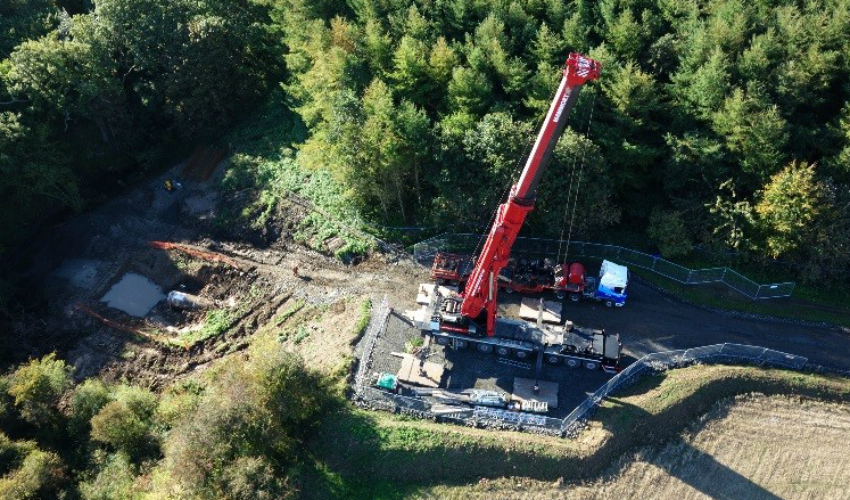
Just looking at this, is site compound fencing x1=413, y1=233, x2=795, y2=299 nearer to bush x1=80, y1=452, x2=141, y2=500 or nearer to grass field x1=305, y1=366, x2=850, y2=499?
grass field x1=305, y1=366, x2=850, y2=499

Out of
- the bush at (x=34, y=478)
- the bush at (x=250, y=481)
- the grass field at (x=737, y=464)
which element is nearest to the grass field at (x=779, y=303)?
the grass field at (x=737, y=464)

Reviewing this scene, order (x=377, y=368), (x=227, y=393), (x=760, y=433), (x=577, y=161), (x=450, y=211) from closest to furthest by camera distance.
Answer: (x=227, y=393) → (x=760, y=433) → (x=377, y=368) → (x=577, y=161) → (x=450, y=211)

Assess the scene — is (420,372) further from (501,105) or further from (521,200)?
(501,105)

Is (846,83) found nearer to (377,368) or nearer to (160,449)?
(377,368)

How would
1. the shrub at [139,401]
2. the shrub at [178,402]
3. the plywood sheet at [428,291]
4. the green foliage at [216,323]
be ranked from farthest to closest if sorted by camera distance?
1. the green foliage at [216,323]
2. the plywood sheet at [428,291]
3. the shrub at [178,402]
4. the shrub at [139,401]

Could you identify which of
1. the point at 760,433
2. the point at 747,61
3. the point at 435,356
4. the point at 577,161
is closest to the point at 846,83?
the point at 747,61

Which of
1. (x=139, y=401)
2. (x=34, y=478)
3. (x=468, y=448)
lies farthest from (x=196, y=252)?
(x=468, y=448)

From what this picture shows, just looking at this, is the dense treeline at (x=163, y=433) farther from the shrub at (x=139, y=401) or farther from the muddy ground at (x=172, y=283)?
the muddy ground at (x=172, y=283)
